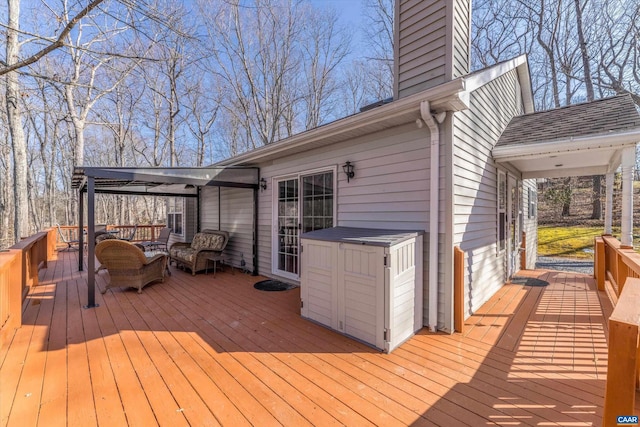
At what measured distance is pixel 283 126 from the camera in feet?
44.6

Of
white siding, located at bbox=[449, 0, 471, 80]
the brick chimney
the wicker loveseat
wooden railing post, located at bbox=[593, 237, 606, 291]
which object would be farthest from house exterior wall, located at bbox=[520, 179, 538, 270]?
the wicker loveseat

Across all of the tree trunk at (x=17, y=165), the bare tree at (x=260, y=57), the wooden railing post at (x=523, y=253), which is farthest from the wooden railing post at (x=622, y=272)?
the tree trunk at (x=17, y=165)

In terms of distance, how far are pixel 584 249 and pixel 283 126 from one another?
13.3 meters

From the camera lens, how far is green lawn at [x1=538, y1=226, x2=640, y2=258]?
1066 centimetres

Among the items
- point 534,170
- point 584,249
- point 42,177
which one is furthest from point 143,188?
point 42,177

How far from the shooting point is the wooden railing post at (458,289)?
10.8ft

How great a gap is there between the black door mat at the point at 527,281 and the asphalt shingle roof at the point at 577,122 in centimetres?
282

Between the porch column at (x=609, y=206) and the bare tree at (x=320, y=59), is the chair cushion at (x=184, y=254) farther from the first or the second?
the bare tree at (x=320, y=59)

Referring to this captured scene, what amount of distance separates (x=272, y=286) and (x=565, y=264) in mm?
9591

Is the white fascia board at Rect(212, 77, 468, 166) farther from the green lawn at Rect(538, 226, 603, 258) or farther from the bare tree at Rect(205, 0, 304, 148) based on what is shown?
the green lawn at Rect(538, 226, 603, 258)

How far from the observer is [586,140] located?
151 inches

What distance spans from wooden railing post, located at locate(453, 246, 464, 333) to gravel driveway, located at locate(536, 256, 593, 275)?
730 centimetres

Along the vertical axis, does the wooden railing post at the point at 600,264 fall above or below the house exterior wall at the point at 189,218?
below

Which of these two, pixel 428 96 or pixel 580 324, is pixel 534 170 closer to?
pixel 580 324
